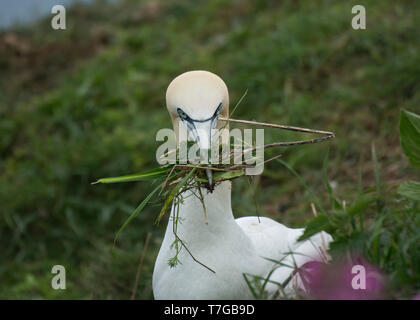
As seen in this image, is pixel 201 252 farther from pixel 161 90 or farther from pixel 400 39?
pixel 161 90

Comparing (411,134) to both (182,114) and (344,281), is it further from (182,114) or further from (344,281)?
(182,114)

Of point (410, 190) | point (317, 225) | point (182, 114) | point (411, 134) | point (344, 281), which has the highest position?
point (182, 114)

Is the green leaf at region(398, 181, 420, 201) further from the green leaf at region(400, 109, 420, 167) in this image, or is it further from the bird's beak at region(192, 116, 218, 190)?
the bird's beak at region(192, 116, 218, 190)

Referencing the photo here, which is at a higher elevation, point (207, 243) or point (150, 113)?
point (150, 113)

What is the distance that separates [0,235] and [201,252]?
2.78 m

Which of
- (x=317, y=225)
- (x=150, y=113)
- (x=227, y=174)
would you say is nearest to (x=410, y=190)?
(x=317, y=225)

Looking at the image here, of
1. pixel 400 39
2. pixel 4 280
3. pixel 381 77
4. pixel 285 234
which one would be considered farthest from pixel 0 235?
pixel 400 39

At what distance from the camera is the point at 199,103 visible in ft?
8.04

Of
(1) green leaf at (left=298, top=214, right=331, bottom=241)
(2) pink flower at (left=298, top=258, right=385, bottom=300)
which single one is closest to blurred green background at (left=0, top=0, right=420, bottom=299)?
(1) green leaf at (left=298, top=214, right=331, bottom=241)

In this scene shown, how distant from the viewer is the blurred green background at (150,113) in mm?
4309

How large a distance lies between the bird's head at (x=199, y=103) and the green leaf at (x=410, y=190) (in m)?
0.76

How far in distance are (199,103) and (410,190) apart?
2.87 ft

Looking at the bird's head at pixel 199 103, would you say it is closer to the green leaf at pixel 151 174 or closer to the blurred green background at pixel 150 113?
the green leaf at pixel 151 174

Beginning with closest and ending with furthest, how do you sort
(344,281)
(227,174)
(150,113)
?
(344,281) < (227,174) < (150,113)
